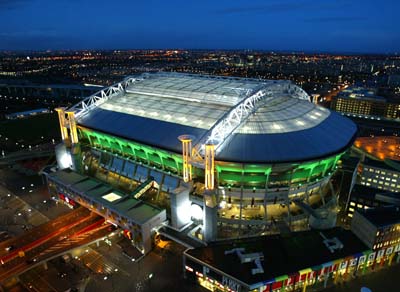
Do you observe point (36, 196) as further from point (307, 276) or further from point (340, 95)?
point (340, 95)

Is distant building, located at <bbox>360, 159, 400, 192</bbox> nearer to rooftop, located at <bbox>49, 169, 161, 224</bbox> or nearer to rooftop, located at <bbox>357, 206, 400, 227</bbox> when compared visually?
rooftop, located at <bbox>357, 206, 400, 227</bbox>

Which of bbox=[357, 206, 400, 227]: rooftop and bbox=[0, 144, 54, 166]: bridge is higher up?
bbox=[357, 206, 400, 227]: rooftop

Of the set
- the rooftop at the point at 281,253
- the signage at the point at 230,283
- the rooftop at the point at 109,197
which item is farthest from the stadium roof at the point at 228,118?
the signage at the point at 230,283

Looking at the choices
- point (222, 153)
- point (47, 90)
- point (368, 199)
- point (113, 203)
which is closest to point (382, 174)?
point (368, 199)

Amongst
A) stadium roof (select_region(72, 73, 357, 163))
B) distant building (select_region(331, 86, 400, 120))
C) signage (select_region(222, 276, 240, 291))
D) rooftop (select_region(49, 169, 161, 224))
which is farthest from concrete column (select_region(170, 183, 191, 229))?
distant building (select_region(331, 86, 400, 120))

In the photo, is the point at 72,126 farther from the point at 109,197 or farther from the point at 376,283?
the point at 376,283

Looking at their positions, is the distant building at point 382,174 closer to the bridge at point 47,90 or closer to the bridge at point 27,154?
the bridge at point 27,154
